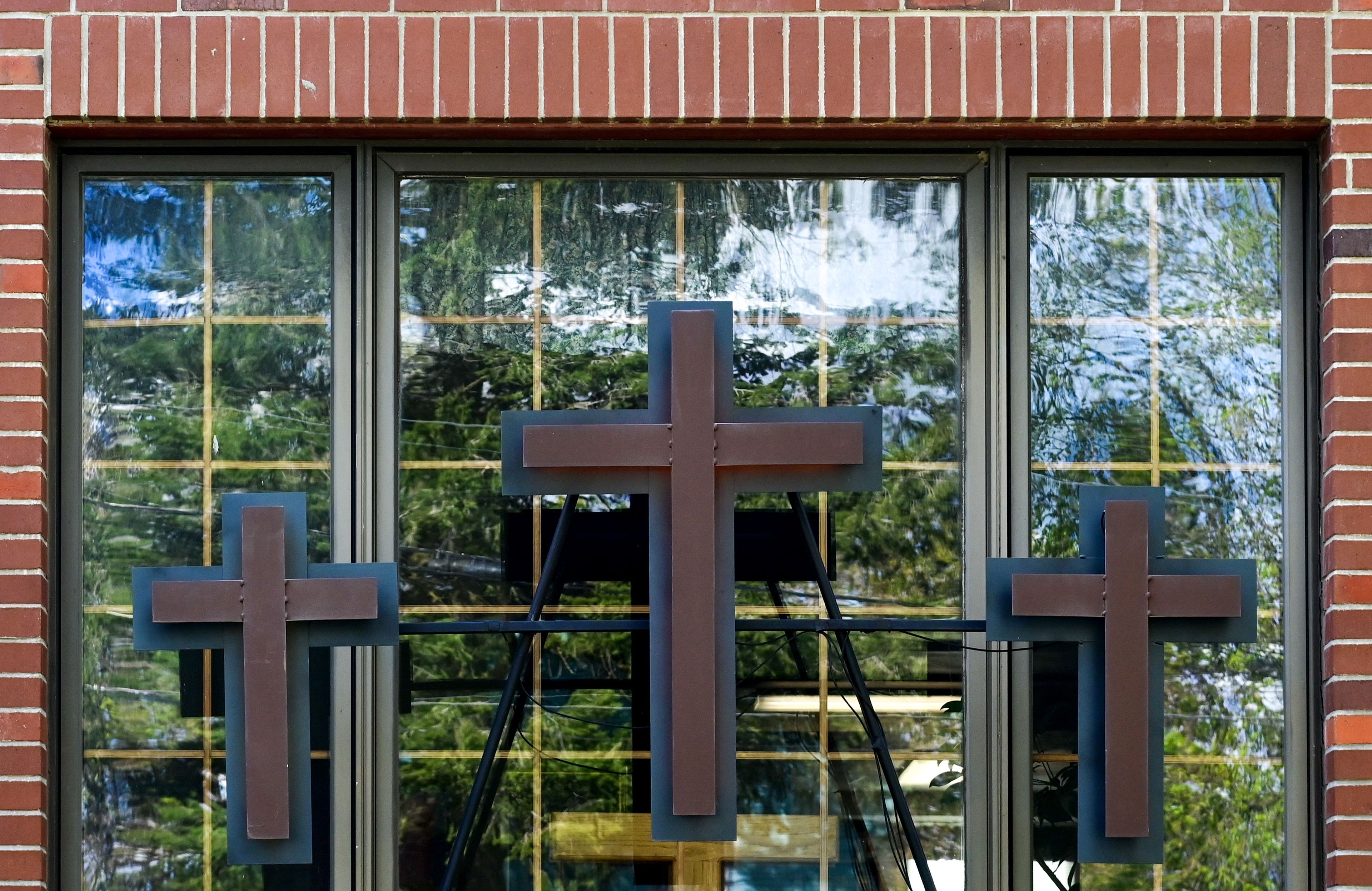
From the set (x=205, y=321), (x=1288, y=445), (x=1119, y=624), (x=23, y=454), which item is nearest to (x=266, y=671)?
(x=23, y=454)

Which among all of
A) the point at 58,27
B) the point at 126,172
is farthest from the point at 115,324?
the point at 58,27

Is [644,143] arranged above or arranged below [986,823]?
above

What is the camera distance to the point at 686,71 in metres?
2.98

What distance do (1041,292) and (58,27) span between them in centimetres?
218

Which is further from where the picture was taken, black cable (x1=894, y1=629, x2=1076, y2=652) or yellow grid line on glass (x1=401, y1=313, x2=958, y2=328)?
yellow grid line on glass (x1=401, y1=313, x2=958, y2=328)

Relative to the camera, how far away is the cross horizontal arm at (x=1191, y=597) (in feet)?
8.98

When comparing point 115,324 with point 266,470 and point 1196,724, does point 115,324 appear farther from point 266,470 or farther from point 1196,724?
point 1196,724

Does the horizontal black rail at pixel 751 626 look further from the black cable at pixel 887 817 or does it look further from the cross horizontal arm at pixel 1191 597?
the cross horizontal arm at pixel 1191 597

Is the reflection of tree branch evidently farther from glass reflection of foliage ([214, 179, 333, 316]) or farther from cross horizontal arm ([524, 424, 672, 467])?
glass reflection of foliage ([214, 179, 333, 316])

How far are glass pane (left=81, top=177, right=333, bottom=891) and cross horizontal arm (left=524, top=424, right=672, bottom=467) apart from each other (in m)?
0.59

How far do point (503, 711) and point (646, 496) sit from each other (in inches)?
23.0

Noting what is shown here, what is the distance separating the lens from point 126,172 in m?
3.09

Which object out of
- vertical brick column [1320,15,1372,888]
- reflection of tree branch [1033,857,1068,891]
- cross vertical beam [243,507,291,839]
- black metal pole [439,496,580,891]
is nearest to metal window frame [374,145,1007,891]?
reflection of tree branch [1033,857,1068,891]

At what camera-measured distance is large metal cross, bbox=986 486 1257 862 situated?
2723 millimetres
